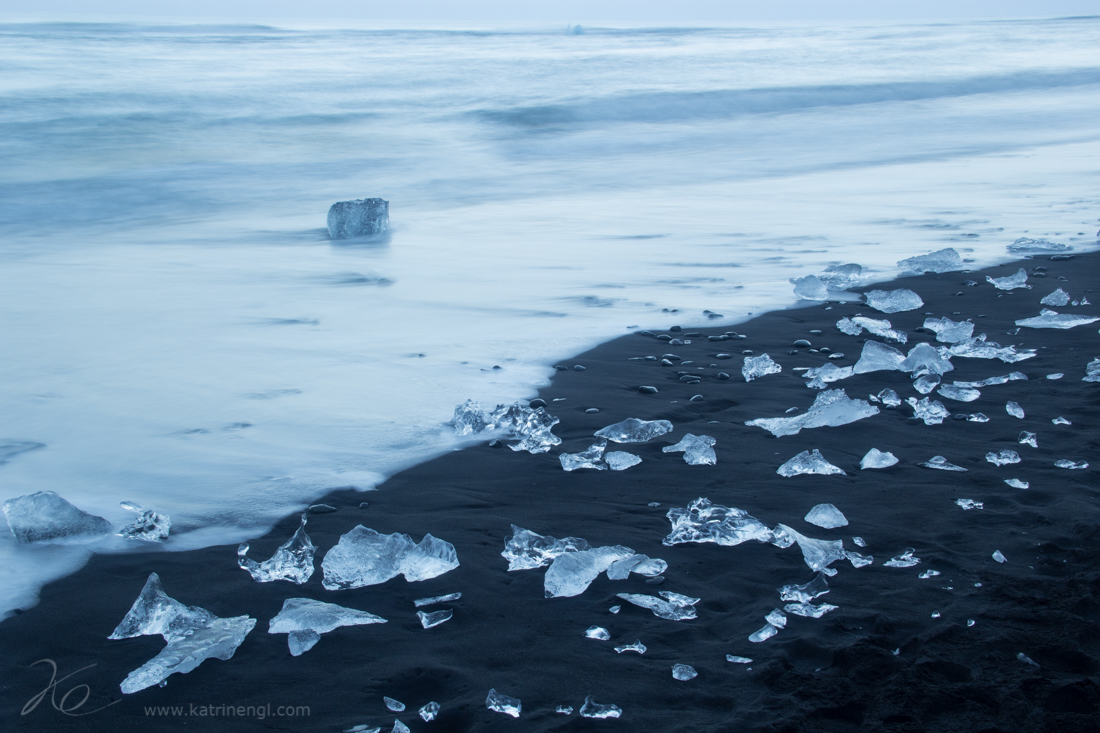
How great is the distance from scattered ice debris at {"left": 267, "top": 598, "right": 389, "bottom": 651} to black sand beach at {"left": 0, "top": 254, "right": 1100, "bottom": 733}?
2 centimetres

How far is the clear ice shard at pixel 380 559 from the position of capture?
1913mm

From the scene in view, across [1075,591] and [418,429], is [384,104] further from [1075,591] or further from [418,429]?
[1075,591]

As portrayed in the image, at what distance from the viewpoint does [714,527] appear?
205 cm

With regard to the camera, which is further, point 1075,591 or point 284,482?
point 284,482

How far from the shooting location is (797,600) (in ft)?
5.82

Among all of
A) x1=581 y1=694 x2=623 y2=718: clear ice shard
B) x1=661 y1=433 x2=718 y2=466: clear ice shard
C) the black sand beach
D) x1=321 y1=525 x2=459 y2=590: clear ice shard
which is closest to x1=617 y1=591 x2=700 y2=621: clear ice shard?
the black sand beach

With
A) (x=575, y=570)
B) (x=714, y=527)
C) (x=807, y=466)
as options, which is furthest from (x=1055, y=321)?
(x=575, y=570)

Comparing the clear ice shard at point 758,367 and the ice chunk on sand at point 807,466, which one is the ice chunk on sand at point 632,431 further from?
the clear ice shard at point 758,367

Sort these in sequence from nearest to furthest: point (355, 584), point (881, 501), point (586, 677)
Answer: point (586, 677), point (355, 584), point (881, 501)

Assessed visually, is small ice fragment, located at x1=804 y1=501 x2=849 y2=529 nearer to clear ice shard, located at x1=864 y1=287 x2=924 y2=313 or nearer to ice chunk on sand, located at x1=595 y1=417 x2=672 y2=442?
ice chunk on sand, located at x1=595 y1=417 x2=672 y2=442

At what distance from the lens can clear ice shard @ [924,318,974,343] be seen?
347 centimetres

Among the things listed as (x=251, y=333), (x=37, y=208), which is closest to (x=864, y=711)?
(x=251, y=333)

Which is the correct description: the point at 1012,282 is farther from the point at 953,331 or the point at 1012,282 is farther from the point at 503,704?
the point at 503,704

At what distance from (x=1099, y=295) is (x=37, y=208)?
8.78m
